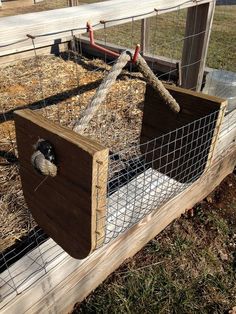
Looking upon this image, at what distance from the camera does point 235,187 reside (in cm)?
317

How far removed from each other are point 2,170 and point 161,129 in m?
1.41

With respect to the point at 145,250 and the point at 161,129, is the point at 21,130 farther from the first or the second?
the point at 145,250

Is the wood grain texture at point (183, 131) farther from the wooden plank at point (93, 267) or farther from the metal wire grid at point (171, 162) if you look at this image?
the wooden plank at point (93, 267)

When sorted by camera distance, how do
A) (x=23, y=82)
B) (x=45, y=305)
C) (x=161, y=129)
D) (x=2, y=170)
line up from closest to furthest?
(x=45, y=305) → (x=161, y=129) → (x=2, y=170) → (x=23, y=82)

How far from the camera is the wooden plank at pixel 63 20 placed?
1.57 meters

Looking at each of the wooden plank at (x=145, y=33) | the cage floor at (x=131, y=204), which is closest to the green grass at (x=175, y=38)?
the wooden plank at (x=145, y=33)

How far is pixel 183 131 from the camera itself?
1794mm

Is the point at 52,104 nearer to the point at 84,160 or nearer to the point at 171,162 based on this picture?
the point at 171,162

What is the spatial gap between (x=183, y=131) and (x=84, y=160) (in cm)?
86

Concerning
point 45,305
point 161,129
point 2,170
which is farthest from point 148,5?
point 45,305

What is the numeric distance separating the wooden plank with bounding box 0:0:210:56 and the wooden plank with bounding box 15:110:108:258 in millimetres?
519

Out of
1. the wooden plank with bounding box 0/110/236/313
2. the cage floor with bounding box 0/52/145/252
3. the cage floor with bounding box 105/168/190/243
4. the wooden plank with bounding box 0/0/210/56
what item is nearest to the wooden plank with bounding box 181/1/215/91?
the cage floor with bounding box 0/52/145/252

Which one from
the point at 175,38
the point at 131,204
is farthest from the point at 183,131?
the point at 175,38

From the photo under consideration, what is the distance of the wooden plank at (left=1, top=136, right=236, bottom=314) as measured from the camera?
165cm
